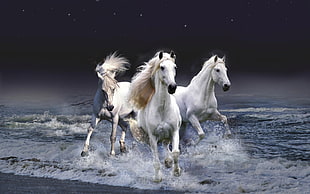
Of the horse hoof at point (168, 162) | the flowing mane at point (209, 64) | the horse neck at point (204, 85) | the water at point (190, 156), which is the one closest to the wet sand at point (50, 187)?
the water at point (190, 156)

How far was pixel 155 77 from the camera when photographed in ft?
25.8

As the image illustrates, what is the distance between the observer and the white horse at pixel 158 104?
7.63 m

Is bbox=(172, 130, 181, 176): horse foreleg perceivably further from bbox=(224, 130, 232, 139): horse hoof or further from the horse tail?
bbox=(224, 130, 232, 139): horse hoof

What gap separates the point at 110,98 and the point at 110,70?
1.71ft

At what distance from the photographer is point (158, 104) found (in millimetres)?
7793

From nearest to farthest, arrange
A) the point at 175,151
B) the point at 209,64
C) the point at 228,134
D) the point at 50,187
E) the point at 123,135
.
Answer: the point at 175,151, the point at 50,187, the point at 209,64, the point at 228,134, the point at 123,135

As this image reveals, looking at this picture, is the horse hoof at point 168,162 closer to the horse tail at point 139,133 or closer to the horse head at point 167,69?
the horse tail at point 139,133

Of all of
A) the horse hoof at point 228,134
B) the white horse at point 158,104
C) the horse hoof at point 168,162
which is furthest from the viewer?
the horse hoof at point 228,134

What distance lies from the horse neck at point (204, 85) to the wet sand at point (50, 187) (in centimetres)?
219

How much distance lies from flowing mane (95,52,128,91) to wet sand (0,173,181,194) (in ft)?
5.58

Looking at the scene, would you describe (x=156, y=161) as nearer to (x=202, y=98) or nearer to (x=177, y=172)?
(x=177, y=172)

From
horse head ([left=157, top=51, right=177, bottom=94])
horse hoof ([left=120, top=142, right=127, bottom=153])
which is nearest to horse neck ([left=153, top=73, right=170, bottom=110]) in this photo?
horse head ([left=157, top=51, right=177, bottom=94])

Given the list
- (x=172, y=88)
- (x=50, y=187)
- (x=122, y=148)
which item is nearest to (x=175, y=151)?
(x=172, y=88)

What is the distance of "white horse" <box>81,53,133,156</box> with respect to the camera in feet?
31.4
